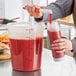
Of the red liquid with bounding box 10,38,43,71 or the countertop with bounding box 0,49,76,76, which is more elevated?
the red liquid with bounding box 10,38,43,71

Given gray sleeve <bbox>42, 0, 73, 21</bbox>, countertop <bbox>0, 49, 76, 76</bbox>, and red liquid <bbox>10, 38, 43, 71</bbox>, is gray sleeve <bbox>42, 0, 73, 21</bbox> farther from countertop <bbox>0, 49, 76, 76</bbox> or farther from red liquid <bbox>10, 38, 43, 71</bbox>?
red liquid <bbox>10, 38, 43, 71</bbox>

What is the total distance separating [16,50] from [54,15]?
1364 mm

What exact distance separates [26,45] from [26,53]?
3 cm

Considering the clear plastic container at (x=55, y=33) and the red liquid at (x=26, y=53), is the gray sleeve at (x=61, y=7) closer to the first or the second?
the clear plastic container at (x=55, y=33)

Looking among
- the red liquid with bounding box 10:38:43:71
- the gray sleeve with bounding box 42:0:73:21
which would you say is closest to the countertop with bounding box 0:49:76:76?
the red liquid with bounding box 10:38:43:71

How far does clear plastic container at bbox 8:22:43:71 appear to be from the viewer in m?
1.01

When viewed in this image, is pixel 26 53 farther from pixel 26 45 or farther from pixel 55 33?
pixel 55 33

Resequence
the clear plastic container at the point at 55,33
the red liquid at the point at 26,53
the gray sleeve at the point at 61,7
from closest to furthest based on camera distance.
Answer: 1. the red liquid at the point at 26,53
2. the clear plastic container at the point at 55,33
3. the gray sleeve at the point at 61,7

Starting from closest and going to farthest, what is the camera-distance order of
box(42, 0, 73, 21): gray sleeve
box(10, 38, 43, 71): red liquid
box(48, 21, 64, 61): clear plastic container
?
box(10, 38, 43, 71): red liquid → box(48, 21, 64, 61): clear plastic container → box(42, 0, 73, 21): gray sleeve

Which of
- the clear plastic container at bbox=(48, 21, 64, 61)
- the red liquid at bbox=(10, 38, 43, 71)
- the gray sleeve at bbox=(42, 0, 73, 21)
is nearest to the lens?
the red liquid at bbox=(10, 38, 43, 71)

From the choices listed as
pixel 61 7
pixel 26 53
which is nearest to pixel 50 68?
pixel 26 53

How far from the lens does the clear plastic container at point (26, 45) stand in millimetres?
1014

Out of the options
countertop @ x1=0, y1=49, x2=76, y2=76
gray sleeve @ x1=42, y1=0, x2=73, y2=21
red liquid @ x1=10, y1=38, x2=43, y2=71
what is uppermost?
gray sleeve @ x1=42, y1=0, x2=73, y2=21

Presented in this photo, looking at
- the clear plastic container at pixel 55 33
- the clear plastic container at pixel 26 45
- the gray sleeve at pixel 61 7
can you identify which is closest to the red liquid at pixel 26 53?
the clear plastic container at pixel 26 45
